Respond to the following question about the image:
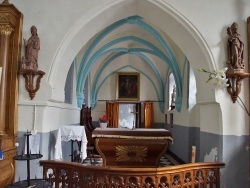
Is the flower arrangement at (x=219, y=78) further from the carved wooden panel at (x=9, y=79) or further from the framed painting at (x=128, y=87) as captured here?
the framed painting at (x=128, y=87)

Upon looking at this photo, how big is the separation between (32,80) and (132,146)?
3.49 metres

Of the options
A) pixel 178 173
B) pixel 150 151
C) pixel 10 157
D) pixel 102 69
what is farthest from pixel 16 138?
pixel 102 69

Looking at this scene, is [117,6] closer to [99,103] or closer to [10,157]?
[10,157]

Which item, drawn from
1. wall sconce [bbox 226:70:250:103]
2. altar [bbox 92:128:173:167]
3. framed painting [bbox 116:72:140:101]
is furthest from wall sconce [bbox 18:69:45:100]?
framed painting [bbox 116:72:140:101]

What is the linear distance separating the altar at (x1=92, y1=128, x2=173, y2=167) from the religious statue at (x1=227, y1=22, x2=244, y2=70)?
309 centimetres

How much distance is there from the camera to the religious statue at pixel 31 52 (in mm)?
3465

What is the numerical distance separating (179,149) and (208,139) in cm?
407

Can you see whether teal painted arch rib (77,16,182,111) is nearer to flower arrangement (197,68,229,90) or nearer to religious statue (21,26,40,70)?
Answer: religious statue (21,26,40,70)

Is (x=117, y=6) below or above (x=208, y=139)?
above

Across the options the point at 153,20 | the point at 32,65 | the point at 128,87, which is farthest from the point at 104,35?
the point at 128,87

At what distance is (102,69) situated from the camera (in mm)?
10773

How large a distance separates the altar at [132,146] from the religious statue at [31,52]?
3.21 m

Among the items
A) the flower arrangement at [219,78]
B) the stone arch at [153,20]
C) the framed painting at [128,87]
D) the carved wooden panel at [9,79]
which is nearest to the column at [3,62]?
the carved wooden panel at [9,79]

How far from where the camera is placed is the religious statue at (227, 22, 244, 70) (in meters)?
3.45
